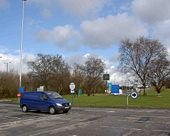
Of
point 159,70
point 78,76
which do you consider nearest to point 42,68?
point 78,76

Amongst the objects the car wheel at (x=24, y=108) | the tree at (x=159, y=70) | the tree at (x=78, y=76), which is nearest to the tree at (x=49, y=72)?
the tree at (x=78, y=76)

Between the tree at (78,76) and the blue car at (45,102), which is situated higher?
the tree at (78,76)

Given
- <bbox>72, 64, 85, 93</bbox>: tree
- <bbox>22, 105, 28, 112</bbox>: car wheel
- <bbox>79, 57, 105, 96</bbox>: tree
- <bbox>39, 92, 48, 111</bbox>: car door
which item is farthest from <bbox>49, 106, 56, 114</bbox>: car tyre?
<bbox>79, 57, 105, 96</bbox>: tree

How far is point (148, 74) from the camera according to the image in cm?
7594

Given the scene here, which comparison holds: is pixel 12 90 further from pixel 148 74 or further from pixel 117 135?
pixel 117 135

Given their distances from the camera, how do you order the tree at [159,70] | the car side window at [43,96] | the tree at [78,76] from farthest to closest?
1. the tree at [78,76]
2. the tree at [159,70]
3. the car side window at [43,96]

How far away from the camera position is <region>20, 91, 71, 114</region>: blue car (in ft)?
95.8

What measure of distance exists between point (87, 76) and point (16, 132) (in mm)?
88532

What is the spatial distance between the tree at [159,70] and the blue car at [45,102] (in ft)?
155

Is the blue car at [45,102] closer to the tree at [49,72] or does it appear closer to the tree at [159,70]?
the tree at [159,70]

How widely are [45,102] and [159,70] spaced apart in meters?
48.2

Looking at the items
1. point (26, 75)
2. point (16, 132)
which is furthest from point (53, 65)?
point (16, 132)

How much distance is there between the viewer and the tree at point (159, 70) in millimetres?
75000

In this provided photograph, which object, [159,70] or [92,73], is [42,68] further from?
[159,70]
